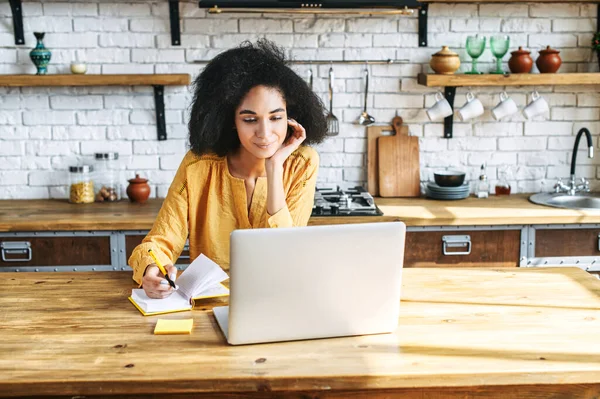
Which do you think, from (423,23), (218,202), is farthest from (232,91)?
(423,23)

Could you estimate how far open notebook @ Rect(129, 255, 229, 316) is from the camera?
6.20 feet

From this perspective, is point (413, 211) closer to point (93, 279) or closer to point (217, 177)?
A: point (217, 177)

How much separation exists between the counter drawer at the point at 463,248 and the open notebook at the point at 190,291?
4.87 feet

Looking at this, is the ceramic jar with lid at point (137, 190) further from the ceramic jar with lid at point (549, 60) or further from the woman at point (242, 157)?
the ceramic jar with lid at point (549, 60)

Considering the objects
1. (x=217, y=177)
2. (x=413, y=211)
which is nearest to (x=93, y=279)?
(x=217, y=177)

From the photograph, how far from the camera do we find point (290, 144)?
2.47 m

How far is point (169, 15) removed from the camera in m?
3.69

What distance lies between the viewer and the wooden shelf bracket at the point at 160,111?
3.73m

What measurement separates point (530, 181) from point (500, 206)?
53cm

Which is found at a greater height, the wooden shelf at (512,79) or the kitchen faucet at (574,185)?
the wooden shelf at (512,79)

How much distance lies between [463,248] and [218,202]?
1399mm

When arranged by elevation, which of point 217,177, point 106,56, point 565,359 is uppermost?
point 106,56

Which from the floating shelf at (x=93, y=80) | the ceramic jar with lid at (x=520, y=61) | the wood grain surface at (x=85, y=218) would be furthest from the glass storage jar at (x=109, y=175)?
the ceramic jar with lid at (x=520, y=61)

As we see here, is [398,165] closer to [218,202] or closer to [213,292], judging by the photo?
[218,202]
